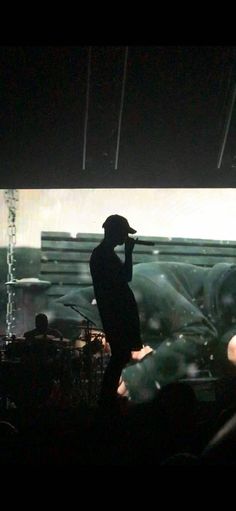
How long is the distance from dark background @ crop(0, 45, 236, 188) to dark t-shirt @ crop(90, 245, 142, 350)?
1.68m

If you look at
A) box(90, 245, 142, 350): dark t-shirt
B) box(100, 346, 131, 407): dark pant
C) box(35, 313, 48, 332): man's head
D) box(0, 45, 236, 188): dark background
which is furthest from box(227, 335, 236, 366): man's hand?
box(100, 346, 131, 407): dark pant

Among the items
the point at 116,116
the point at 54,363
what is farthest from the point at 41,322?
the point at 116,116

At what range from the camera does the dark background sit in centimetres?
434

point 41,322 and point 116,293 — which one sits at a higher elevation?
point 41,322

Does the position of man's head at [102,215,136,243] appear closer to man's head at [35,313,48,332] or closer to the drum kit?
the drum kit

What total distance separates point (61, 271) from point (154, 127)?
1741mm

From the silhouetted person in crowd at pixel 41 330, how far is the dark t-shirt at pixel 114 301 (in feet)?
3.94

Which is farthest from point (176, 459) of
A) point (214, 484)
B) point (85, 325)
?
point (85, 325)

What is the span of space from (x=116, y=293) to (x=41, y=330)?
1.41 metres

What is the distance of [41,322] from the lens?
4.71 meters

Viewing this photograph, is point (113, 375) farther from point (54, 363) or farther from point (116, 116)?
point (116, 116)

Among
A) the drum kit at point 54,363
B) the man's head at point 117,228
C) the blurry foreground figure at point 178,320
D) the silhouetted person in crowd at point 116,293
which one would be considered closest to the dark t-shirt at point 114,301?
the silhouetted person in crowd at point 116,293

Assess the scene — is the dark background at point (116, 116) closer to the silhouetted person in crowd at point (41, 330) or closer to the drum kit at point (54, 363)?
the silhouetted person in crowd at point (41, 330)

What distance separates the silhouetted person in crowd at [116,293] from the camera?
3.42 m
